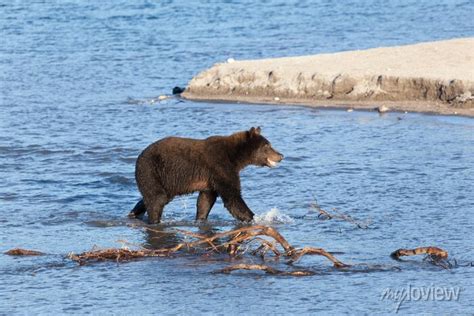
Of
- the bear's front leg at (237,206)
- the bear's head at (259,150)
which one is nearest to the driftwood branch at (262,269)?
the bear's front leg at (237,206)

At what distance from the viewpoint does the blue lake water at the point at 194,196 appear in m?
9.95

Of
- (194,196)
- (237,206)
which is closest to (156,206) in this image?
(237,206)

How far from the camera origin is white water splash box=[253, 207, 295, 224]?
12.6m

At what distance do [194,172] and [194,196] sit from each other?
2.16 meters

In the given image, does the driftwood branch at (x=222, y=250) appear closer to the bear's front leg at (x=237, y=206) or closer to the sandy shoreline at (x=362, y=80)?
the bear's front leg at (x=237, y=206)

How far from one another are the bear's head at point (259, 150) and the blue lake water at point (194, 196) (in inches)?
23.1

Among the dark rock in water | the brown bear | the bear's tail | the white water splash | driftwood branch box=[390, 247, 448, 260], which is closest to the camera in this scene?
driftwood branch box=[390, 247, 448, 260]

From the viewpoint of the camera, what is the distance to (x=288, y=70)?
21.0 m

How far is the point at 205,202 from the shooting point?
12.7 meters

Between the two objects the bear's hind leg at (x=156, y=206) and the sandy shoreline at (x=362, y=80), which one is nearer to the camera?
the bear's hind leg at (x=156, y=206)

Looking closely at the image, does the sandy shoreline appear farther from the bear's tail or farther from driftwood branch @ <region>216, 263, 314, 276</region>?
driftwood branch @ <region>216, 263, 314, 276</region>

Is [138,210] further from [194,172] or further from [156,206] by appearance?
[194,172]

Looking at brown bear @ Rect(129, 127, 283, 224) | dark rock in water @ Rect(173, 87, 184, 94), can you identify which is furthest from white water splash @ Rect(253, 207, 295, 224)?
dark rock in water @ Rect(173, 87, 184, 94)

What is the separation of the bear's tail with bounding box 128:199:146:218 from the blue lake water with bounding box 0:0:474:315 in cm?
18
